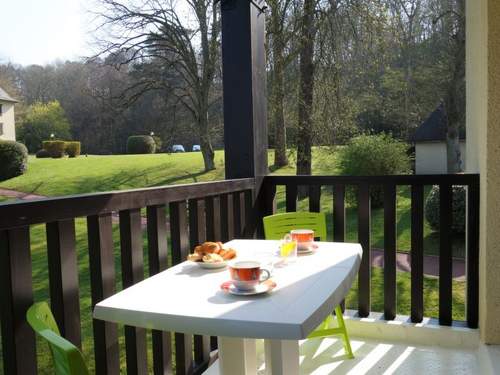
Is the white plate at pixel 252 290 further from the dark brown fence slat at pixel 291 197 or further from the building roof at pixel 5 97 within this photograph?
the building roof at pixel 5 97

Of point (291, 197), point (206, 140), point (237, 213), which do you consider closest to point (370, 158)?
point (206, 140)

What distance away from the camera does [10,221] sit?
1.21 metres

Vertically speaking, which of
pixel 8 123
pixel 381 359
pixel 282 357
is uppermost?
pixel 8 123

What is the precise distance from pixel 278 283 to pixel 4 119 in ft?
59.2

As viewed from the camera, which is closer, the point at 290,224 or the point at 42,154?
the point at 290,224

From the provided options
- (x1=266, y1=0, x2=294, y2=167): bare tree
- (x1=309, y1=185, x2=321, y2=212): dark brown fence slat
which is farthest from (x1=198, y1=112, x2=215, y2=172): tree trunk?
(x1=309, y1=185, x2=321, y2=212): dark brown fence slat

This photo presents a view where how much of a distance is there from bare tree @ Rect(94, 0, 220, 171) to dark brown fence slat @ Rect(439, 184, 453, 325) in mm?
7837

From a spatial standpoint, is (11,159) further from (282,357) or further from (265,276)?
(282,357)

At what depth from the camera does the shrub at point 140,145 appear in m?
17.2

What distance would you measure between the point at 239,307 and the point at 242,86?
1.99 meters

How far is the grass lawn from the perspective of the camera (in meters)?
4.45

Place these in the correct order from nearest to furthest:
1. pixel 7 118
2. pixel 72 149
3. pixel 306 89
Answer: pixel 306 89
pixel 7 118
pixel 72 149

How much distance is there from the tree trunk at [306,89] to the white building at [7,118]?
9931mm

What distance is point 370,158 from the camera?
8.97 metres
